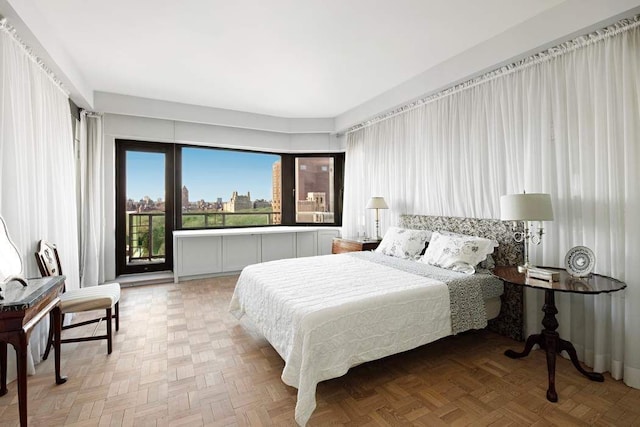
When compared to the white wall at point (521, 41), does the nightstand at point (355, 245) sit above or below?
below

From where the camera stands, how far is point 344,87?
4.06 meters

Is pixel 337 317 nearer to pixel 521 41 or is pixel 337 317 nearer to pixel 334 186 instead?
pixel 521 41

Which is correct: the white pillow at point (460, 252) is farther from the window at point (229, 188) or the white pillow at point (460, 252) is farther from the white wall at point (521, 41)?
the window at point (229, 188)

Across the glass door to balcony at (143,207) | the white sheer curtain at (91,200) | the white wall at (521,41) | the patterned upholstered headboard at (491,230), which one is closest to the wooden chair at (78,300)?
the white sheer curtain at (91,200)

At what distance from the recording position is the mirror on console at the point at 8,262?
65.5 inches

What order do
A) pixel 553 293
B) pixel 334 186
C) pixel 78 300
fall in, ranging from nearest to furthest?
pixel 553 293 → pixel 78 300 → pixel 334 186

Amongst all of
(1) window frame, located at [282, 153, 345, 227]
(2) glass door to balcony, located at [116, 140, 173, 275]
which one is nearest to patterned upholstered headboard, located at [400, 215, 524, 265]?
(1) window frame, located at [282, 153, 345, 227]

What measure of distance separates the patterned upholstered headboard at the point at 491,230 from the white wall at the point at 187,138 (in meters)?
2.73

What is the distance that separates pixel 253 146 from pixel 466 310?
173 inches

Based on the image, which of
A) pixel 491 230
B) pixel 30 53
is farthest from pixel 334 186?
pixel 30 53

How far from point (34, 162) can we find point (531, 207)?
409 centimetres

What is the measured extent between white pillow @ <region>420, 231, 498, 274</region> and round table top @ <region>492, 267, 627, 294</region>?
449 millimetres

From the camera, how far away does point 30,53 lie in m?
2.59

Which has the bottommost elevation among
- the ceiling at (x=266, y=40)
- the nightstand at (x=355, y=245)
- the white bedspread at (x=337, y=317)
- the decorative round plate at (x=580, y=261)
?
the white bedspread at (x=337, y=317)
